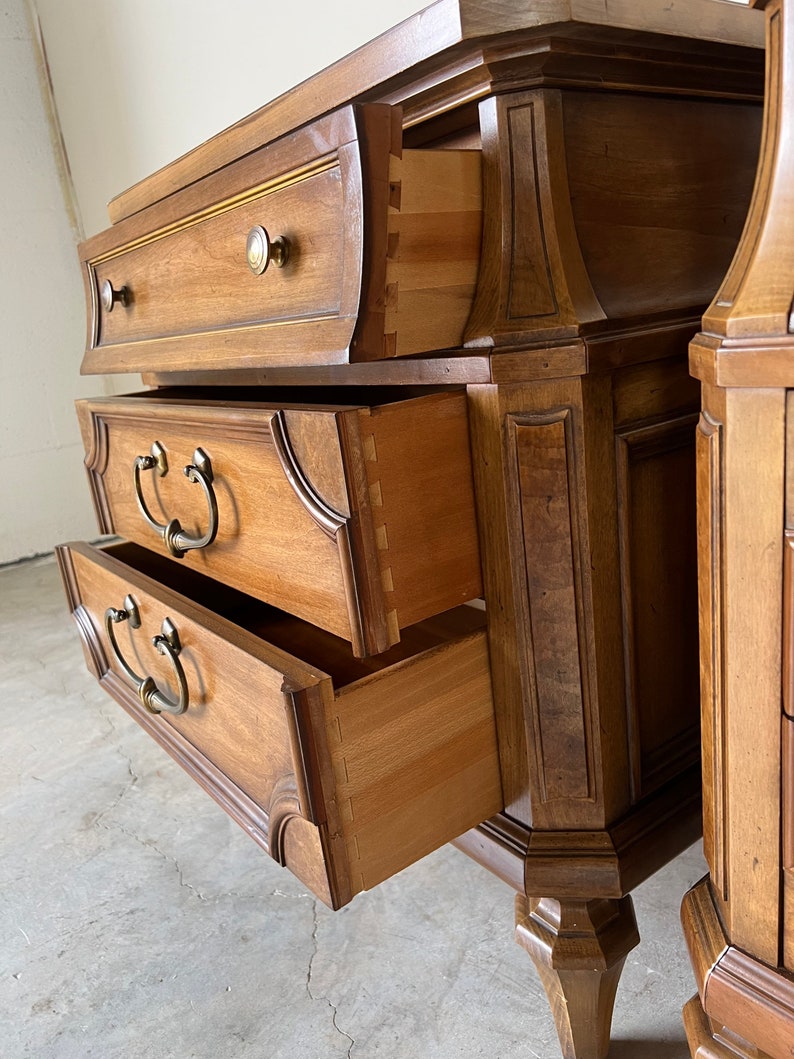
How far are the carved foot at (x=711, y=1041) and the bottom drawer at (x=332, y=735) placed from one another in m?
0.18

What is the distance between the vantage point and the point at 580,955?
1.94ft

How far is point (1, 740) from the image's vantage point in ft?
4.57

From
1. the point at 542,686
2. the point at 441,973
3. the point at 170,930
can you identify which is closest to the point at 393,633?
the point at 542,686

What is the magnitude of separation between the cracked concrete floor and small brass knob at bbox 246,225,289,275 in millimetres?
648

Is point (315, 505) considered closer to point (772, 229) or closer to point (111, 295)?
point (772, 229)

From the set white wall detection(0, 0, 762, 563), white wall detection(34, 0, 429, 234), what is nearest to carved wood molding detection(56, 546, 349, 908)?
white wall detection(34, 0, 429, 234)

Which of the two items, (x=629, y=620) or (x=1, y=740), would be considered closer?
(x=629, y=620)

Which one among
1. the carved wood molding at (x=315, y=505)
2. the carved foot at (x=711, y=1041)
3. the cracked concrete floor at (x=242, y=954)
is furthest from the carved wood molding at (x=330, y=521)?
the cracked concrete floor at (x=242, y=954)

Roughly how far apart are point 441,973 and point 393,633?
1.52 ft

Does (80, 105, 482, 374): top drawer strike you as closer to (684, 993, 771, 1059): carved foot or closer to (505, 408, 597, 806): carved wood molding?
(505, 408, 597, 806): carved wood molding

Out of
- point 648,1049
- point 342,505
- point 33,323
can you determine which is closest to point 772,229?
Answer: point 342,505

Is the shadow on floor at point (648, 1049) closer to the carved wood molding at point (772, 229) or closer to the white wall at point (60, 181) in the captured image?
the carved wood molding at point (772, 229)

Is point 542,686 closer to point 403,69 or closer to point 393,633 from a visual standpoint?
point 393,633

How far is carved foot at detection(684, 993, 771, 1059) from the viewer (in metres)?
0.47
